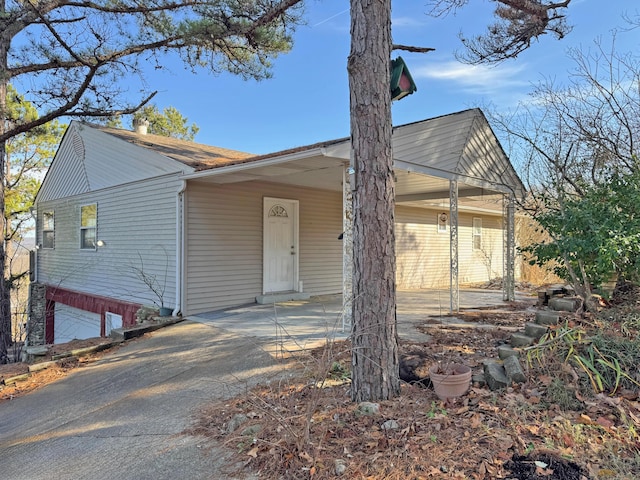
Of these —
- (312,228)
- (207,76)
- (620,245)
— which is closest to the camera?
(620,245)

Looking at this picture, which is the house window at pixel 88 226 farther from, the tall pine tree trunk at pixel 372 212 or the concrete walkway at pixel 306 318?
the tall pine tree trunk at pixel 372 212

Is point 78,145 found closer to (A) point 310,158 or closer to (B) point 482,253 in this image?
(A) point 310,158

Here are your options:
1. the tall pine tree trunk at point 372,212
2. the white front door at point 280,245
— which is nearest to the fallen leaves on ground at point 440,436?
the tall pine tree trunk at point 372,212

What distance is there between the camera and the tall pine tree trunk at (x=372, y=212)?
3.10 meters

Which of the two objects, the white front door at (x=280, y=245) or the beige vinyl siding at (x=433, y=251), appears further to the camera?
the beige vinyl siding at (x=433, y=251)

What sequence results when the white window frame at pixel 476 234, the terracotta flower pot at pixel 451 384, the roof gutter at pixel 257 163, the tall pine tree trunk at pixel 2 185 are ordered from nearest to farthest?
the terracotta flower pot at pixel 451 384, the roof gutter at pixel 257 163, the tall pine tree trunk at pixel 2 185, the white window frame at pixel 476 234

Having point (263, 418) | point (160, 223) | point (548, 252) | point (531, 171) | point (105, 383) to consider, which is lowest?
point (105, 383)

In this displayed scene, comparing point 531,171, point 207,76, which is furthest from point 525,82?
point 207,76

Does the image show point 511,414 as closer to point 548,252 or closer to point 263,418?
point 263,418

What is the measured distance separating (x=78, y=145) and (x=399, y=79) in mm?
10175

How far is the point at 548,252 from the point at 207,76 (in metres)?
7.37

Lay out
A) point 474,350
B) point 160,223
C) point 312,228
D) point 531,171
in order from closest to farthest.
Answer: point 474,350, point 531,171, point 160,223, point 312,228

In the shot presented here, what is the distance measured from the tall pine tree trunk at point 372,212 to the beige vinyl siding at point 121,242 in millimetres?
5231

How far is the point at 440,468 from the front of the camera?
2186 millimetres
